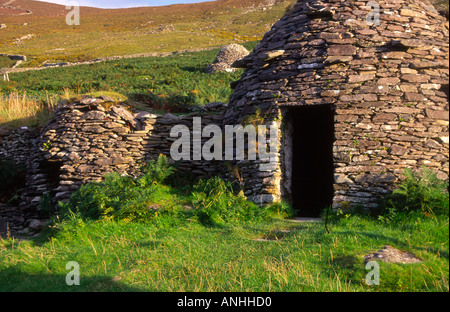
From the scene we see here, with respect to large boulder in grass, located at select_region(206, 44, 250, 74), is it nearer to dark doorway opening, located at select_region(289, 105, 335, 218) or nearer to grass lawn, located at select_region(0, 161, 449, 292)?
dark doorway opening, located at select_region(289, 105, 335, 218)

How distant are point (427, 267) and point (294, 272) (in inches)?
55.9

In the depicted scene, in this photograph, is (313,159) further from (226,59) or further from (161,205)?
(226,59)

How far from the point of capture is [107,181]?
25.3 feet

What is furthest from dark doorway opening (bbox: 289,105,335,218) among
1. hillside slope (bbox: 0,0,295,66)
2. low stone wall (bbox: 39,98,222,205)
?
hillside slope (bbox: 0,0,295,66)

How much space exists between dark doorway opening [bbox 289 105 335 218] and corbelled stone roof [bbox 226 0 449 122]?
216 centimetres

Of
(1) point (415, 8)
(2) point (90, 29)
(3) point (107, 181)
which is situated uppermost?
(2) point (90, 29)

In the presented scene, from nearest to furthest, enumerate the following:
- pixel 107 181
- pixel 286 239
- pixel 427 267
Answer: pixel 427 267
pixel 286 239
pixel 107 181

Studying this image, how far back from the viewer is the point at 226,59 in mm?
25500

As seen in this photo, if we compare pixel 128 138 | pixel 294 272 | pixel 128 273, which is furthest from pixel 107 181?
pixel 294 272

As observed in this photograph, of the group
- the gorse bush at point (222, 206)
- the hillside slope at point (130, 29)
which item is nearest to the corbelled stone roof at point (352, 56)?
the gorse bush at point (222, 206)

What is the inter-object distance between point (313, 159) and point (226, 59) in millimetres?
16647

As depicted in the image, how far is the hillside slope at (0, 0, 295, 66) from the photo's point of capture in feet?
111

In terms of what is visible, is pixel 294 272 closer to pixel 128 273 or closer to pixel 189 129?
pixel 128 273

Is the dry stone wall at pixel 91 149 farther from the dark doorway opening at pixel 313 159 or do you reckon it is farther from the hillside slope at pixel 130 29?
the hillside slope at pixel 130 29
